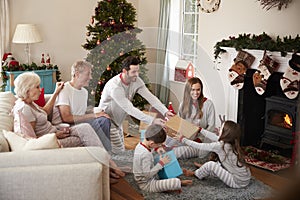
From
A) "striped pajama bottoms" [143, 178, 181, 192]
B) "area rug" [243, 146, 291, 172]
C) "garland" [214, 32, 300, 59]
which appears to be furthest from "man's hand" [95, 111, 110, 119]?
"garland" [214, 32, 300, 59]

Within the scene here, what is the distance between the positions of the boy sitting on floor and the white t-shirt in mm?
679

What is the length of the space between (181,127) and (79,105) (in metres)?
0.91

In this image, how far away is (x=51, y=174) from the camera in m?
2.45

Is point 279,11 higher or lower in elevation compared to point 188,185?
Result: higher

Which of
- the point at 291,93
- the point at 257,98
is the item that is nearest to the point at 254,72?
the point at 257,98

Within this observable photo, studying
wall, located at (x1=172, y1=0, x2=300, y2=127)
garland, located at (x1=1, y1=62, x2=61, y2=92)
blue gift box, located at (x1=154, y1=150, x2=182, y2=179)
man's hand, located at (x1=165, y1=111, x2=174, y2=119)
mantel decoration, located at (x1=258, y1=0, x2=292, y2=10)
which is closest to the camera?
man's hand, located at (x1=165, y1=111, x2=174, y2=119)

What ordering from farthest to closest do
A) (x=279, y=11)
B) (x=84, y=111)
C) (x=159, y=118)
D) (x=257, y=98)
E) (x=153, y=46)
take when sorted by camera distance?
(x=153, y=46) < (x=257, y=98) < (x=279, y=11) < (x=84, y=111) < (x=159, y=118)

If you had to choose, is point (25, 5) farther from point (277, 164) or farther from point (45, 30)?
point (277, 164)

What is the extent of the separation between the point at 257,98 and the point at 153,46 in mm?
2278

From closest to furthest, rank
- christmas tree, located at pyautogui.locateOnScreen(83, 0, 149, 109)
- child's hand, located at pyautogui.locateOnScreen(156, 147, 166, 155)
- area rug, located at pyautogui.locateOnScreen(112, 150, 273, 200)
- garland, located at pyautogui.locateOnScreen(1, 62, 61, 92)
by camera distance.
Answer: area rug, located at pyautogui.locateOnScreen(112, 150, 273, 200) < child's hand, located at pyautogui.locateOnScreen(156, 147, 166, 155) < christmas tree, located at pyautogui.locateOnScreen(83, 0, 149, 109) < garland, located at pyautogui.locateOnScreen(1, 62, 61, 92)

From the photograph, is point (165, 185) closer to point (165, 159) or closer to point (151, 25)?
point (165, 159)

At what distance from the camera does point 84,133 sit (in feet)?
10.8

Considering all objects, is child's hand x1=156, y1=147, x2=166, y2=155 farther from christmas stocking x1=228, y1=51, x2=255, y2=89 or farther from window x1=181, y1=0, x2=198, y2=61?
window x1=181, y1=0, x2=198, y2=61

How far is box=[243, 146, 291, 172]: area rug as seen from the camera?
382 centimetres
